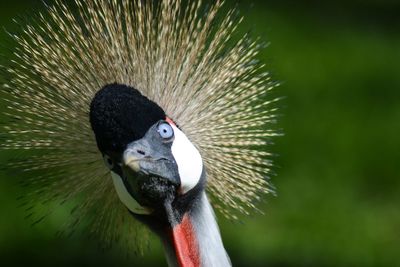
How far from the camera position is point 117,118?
205 cm

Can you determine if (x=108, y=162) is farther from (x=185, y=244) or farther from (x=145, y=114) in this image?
(x=185, y=244)

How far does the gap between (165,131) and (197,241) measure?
0.25 m

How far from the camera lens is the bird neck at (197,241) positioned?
2201 millimetres

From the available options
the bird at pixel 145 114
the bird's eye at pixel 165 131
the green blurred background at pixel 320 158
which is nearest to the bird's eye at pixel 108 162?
the bird at pixel 145 114

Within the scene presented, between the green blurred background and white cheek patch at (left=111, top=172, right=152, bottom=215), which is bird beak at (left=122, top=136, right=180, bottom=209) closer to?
white cheek patch at (left=111, top=172, right=152, bottom=215)

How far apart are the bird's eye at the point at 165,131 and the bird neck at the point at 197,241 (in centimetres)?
17

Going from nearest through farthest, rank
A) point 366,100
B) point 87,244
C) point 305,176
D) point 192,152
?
1. point 192,152
2. point 87,244
3. point 305,176
4. point 366,100

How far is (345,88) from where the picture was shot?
425 centimetres

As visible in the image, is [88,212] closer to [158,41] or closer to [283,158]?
[158,41]

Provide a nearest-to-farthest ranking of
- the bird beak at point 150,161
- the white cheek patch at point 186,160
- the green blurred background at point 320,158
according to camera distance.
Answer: the bird beak at point 150,161 → the white cheek patch at point 186,160 → the green blurred background at point 320,158

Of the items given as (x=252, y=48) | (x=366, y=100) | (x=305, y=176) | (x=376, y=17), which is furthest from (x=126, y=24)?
(x=376, y=17)

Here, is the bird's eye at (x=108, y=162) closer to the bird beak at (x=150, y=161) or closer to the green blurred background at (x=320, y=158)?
the bird beak at (x=150, y=161)

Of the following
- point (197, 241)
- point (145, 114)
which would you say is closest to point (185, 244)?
point (197, 241)

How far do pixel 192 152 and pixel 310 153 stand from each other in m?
1.82
